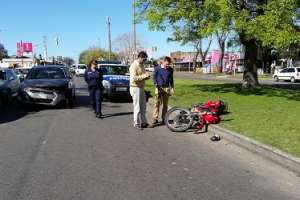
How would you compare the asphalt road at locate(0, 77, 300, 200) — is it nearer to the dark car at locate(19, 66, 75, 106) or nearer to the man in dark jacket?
the man in dark jacket

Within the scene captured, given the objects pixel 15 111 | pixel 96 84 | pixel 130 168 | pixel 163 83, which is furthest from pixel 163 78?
pixel 15 111

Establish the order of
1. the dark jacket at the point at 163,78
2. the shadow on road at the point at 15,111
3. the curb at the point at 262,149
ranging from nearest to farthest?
1. the curb at the point at 262,149
2. the dark jacket at the point at 163,78
3. the shadow on road at the point at 15,111

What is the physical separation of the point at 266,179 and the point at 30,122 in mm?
7903

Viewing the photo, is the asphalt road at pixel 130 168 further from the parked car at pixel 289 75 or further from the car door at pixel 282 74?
the car door at pixel 282 74

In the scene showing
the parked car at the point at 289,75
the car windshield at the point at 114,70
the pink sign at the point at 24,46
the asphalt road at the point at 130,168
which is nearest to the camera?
the asphalt road at the point at 130,168

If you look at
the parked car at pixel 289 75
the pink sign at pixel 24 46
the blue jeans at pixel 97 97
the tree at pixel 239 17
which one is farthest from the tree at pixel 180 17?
the pink sign at pixel 24 46

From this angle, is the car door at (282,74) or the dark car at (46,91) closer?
the dark car at (46,91)

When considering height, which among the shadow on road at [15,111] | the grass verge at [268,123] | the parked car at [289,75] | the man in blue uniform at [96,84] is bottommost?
Answer: the parked car at [289,75]

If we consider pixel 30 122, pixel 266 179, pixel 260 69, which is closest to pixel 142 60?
pixel 30 122

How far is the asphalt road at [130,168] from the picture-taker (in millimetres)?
6020

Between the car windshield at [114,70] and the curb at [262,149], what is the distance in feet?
37.8

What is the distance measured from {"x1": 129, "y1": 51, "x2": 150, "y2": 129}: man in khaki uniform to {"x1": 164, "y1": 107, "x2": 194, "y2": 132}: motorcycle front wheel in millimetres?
702

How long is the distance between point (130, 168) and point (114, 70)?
15156mm

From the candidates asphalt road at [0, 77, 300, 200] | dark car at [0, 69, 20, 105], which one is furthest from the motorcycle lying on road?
dark car at [0, 69, 20, 105]
